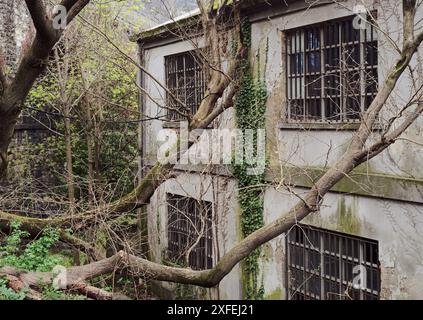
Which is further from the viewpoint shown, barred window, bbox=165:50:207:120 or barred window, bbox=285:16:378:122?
barred window, bbox=165:50:207:120

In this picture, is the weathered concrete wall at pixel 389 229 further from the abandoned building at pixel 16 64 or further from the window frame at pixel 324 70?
the abandoned building at pixel 16 64

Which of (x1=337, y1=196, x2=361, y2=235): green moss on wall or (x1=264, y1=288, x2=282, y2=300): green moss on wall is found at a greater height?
(x1=337, y1=196, x2=361, y2=235): green moss on wall

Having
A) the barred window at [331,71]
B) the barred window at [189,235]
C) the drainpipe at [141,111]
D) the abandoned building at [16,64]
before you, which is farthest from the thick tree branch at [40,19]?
the drainpipe at [141,111]

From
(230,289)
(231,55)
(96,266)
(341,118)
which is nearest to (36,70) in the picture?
(96,266)

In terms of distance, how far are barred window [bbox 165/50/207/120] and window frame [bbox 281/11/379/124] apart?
275 centimetres

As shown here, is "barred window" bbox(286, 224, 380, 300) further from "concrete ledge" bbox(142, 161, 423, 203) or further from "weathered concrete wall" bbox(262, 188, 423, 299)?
"concrete ledge" bbox(142, 161, 423, 203)

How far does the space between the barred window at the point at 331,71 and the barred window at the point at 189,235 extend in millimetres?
3597

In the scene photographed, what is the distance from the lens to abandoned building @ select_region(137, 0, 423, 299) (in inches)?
309

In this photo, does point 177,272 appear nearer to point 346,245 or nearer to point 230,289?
point 346,245

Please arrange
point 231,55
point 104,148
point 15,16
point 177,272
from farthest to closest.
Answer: point 104,148
point 15,16
point 231,55
point 177,272

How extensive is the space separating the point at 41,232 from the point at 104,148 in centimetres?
871

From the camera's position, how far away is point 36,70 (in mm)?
5426

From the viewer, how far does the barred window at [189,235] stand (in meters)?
12.2

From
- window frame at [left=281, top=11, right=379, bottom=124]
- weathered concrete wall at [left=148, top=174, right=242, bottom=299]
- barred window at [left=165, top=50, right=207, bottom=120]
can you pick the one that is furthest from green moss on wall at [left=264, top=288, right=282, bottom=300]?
barred window at [left=165, top=50, right=207, bottom=120]
